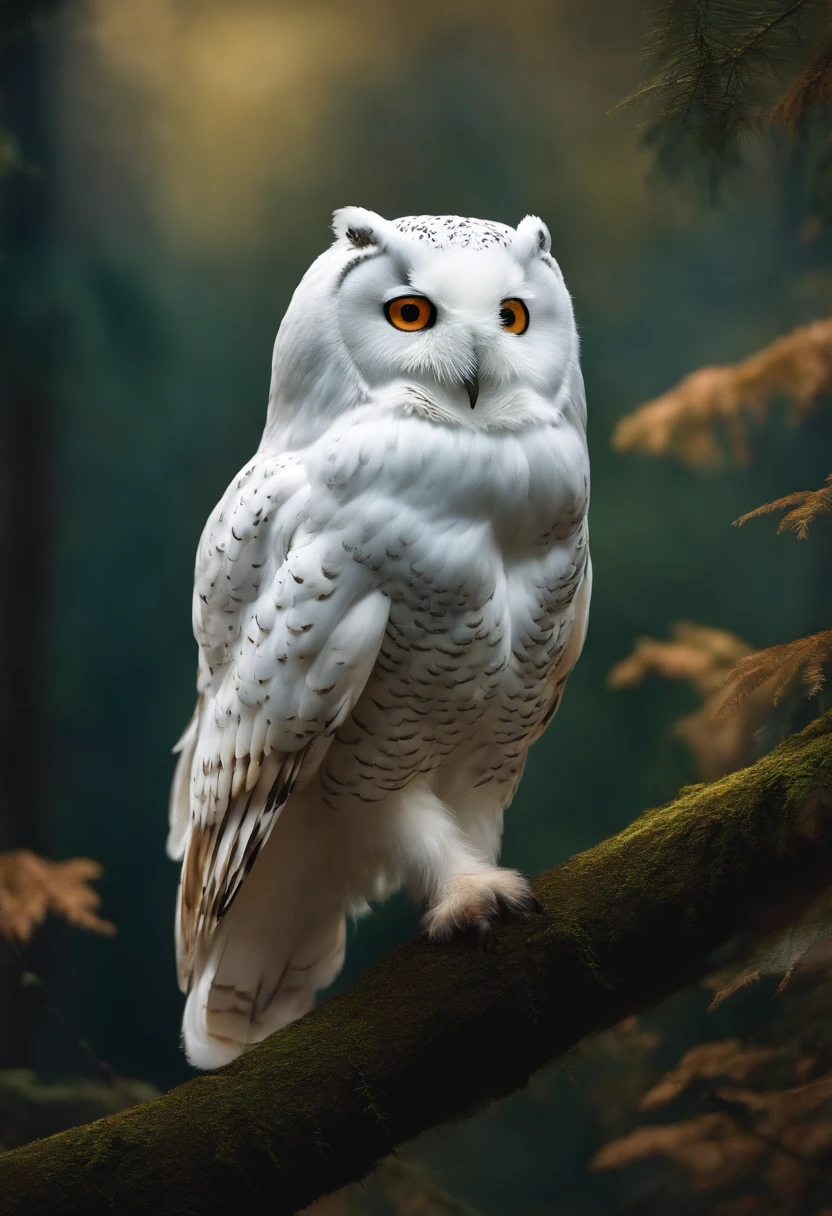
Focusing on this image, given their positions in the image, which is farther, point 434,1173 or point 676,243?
point 676,243

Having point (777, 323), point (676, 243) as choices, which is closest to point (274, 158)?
point (676, 243)

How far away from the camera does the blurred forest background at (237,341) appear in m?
2.35

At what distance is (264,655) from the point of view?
1.29 metres

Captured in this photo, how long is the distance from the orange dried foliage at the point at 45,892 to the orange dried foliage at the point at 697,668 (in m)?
1.29

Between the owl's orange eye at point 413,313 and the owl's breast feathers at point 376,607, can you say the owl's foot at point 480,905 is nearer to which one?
the owl's breast feathers at point 376,607

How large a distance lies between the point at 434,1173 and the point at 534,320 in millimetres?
1753

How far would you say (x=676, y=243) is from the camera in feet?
7.74

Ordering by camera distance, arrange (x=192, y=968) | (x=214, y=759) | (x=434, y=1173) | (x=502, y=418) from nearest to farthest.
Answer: (x=502, y=418) → (x=214, y=759) → (x=192, y=968) → (x=434, y=1173)

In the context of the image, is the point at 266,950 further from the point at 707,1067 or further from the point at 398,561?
the point at 707,1067

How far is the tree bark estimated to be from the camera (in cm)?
115

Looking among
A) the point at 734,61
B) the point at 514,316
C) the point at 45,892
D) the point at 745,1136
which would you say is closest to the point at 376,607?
the point at 514,316

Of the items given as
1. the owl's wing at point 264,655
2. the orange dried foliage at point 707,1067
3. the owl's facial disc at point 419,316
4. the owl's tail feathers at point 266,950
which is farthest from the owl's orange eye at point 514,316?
the orange dried foliage at point 707,1067

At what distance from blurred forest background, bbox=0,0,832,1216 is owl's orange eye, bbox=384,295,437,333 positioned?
118 cm

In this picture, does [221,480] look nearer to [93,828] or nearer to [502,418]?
[93,828]
